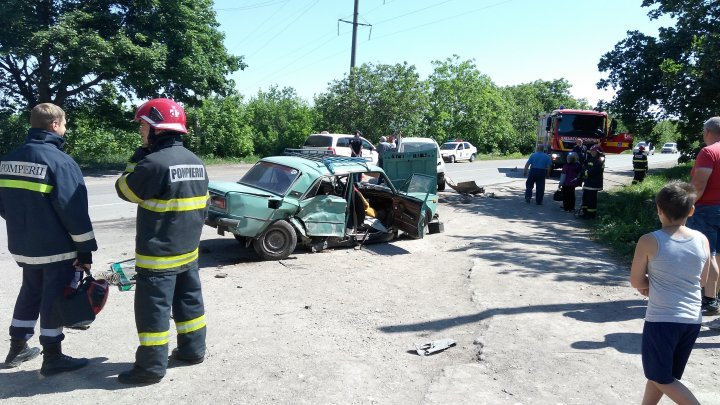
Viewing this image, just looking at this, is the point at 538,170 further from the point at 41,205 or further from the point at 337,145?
the point at 41,205

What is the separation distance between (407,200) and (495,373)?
4.95 meters

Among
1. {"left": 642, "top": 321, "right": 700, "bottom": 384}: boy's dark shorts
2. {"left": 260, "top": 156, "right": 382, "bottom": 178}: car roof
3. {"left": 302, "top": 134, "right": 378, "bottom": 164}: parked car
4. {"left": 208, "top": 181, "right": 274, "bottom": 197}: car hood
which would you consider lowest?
{"left": 642, "top": 321, "right": 700, "bottom": 384}: boy's dark shorts

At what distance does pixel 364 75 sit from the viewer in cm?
3478

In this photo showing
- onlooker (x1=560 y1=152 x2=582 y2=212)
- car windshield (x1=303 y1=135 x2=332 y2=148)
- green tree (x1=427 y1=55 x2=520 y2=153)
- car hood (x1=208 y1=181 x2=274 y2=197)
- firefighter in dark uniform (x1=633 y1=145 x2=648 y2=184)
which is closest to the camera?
car hood (x1=208 y1=181 x2=274 y2=197)

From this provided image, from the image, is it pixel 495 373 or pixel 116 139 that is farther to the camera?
pixel 116 139

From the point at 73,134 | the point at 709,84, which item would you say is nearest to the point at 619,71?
the point at 709,84

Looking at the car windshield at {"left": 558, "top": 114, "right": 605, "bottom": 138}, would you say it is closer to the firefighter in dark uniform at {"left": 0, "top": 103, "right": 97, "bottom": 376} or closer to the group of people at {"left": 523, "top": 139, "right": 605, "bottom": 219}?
the group of people at {"left": 523, "top": 139, "right": 605, "bottom": 219}

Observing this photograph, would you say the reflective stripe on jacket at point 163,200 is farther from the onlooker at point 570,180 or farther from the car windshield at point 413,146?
the car windshield at point 413,146

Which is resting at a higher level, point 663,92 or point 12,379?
point 663,92

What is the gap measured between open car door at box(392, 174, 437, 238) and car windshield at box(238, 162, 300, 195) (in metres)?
2.05

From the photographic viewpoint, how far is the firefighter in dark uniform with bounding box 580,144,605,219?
39.6ft

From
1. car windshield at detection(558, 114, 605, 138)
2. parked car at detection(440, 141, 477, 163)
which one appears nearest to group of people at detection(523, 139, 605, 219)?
car windshield at detection(558, 114, 605, 138)

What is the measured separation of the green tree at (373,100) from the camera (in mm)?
34875

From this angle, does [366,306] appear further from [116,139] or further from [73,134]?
[116,139]
